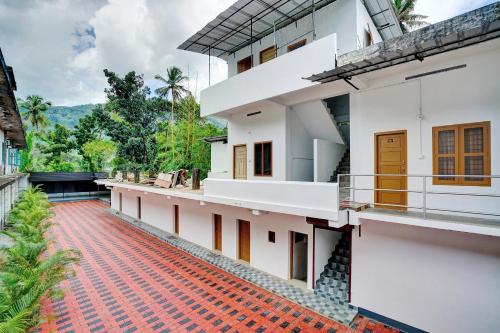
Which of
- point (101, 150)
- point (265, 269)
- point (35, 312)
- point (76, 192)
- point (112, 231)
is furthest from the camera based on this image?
point (101, 150)

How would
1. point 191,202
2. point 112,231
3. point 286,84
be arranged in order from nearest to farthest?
point 286,84 < point 191,202 < point 112,231

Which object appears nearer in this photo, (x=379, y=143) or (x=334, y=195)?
(x=334, y=195)

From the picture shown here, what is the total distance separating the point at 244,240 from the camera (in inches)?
378

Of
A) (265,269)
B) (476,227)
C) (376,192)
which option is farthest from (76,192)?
(476,227)

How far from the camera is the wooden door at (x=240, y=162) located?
10.7m

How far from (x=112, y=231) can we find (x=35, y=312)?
903 centimetres

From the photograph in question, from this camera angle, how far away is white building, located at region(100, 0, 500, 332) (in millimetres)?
4832

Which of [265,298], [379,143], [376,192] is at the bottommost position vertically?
[265,298]

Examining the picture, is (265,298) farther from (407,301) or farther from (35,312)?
(35,312)

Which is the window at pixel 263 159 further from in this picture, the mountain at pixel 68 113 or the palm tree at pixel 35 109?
the mountain at pixel 68 113

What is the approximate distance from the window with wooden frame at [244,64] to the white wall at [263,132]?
2.62 meters

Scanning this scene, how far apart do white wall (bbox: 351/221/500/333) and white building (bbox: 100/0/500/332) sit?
0.08ft

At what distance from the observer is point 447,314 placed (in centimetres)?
506

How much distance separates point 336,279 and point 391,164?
3.94m
